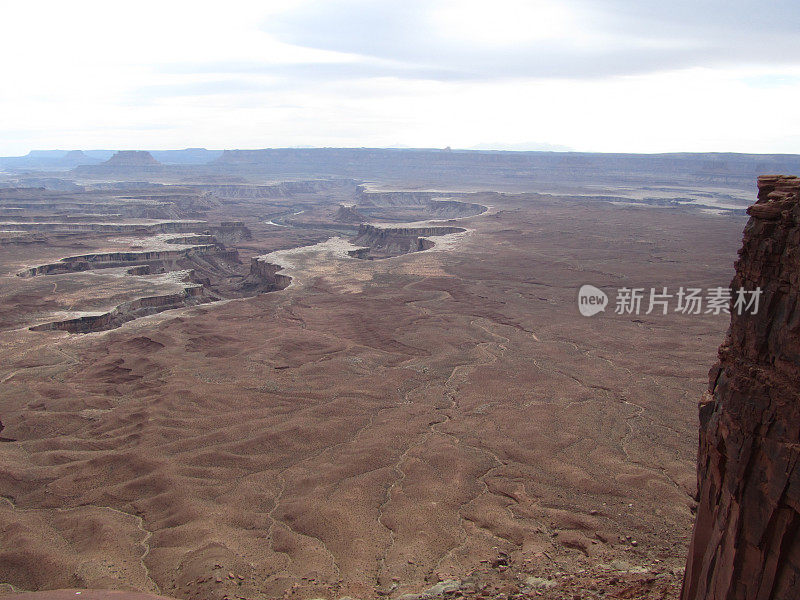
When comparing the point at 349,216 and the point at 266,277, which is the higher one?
the point at 349,216

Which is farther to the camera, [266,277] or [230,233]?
[230,233]

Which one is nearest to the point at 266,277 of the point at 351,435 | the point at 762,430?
the point at 351,435

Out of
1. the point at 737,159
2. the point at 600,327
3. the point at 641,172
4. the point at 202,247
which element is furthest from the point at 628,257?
the point at 641,172

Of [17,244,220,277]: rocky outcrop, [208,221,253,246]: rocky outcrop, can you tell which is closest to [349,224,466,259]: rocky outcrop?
[208,221,253,246]: rocky outcrop

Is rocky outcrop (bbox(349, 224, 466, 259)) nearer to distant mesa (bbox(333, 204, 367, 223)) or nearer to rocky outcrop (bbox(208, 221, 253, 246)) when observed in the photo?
rocky outcrop (bbox(208, 221, 253, 246))

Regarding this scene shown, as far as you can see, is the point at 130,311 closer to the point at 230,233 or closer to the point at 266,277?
the point at 266,277

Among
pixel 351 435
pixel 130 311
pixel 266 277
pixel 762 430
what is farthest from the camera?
pixel 266 277

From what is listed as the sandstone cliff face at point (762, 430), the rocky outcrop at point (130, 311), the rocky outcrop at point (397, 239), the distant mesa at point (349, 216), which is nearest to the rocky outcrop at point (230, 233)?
the rocky outcrop at point (397, 239)
